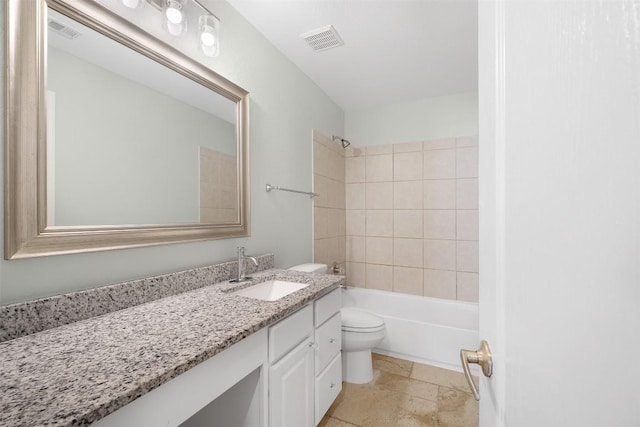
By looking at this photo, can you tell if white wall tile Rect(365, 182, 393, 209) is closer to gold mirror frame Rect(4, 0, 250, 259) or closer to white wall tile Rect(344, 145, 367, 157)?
white wall tile Rect(344, 145, 367, 157)

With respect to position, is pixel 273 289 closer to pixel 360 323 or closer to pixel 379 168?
pixel 360 323

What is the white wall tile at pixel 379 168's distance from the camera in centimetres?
300

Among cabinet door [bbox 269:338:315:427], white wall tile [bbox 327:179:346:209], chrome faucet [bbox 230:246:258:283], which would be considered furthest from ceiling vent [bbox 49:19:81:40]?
white wall tile [bbox 327:179:346:209]

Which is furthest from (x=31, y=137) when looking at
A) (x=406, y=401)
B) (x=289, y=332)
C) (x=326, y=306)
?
(x=406, y=401)

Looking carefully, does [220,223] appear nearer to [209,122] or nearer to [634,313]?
[209,122]

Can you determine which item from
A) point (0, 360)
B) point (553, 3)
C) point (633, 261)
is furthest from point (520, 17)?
point (0, 360)

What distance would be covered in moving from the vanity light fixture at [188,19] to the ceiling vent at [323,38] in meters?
0.64

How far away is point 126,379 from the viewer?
612mm

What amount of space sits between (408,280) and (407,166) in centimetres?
120

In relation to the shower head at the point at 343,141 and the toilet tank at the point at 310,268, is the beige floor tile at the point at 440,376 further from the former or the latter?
the shower head at the point at 343,141

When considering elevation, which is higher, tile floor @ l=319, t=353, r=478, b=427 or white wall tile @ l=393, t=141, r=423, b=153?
white wall tile @ l=393, t=141, r=423, b=153

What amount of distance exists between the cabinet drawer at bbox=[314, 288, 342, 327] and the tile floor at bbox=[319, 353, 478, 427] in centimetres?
71

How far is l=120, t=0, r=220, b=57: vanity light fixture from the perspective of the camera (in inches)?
48.2

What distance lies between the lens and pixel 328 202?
9.15 ft
